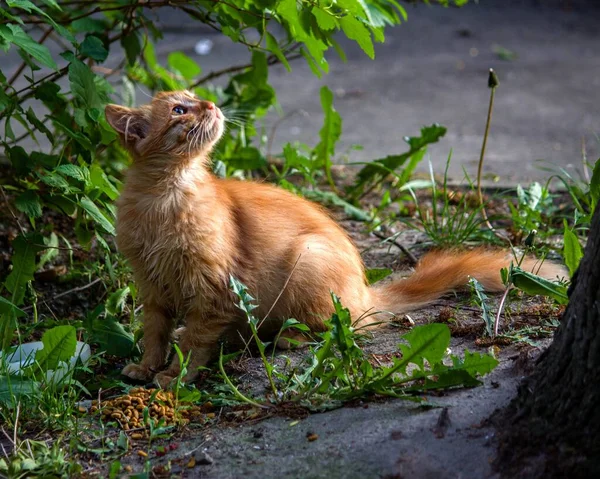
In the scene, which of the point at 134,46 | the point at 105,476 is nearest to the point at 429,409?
the point at 105,476

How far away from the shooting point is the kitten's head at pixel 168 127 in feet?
11.2

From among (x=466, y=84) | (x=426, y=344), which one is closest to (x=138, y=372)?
(x=426, y=344)

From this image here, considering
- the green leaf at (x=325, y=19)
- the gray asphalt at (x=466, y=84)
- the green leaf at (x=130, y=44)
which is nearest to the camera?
the green leaf at (x=325, y=19)

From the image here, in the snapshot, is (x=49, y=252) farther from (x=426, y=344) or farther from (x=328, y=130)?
(x=426, y=344)

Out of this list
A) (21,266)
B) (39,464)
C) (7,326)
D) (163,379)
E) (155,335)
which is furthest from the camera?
(21,266)

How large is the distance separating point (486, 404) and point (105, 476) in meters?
1.19

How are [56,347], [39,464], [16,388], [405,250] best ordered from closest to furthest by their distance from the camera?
[39,464], [16,388], [56,347], [405,250]

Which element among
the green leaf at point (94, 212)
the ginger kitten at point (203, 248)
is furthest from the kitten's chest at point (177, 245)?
the green leaf at point (94, 212)

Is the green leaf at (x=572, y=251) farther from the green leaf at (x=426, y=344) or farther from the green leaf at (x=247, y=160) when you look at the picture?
the green leaf at (x=247, y=160)

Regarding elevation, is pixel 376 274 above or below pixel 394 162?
below

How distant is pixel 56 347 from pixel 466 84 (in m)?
6.08

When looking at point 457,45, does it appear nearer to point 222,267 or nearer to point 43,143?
point 43,143

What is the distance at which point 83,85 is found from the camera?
11.4 feet

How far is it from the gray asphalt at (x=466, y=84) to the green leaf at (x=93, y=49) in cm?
297
